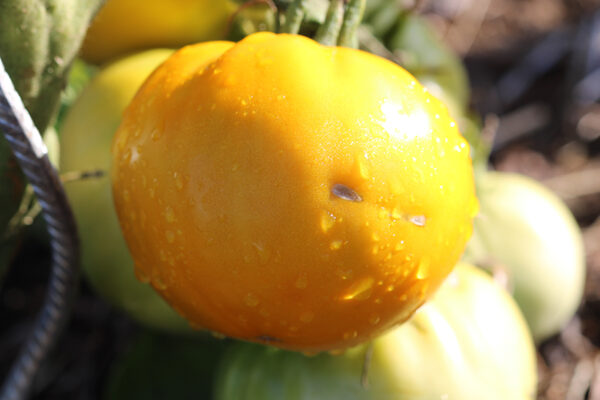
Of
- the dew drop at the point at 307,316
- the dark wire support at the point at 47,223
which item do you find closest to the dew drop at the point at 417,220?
the dew drop at the point at 307,316

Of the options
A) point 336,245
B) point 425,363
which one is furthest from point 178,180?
point 425,363

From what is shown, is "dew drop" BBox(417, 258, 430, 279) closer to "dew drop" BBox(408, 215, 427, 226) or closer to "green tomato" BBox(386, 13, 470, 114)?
"dew drop" BBox(408, 215, 427, 226)

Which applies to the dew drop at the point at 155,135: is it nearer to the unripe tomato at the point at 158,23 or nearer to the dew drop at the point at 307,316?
the dew drop at the point at 307,316

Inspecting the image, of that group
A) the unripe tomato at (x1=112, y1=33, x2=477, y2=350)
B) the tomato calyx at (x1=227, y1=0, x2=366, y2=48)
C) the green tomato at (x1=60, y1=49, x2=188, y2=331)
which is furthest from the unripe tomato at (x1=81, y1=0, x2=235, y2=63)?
the unripe tomato at (x1=112, y1=33, x2=477, y2=350)

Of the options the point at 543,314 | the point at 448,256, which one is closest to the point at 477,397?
the point at 448,256

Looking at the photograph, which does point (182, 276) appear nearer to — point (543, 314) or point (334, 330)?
point (334, 330)

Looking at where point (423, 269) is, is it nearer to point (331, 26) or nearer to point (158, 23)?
point (331, 26)
